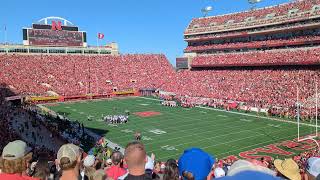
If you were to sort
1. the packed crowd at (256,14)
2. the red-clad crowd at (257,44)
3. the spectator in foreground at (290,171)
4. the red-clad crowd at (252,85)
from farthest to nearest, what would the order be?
1. the packed crowd at (256,14)
2. the red-clad crowd at (257,44)
3. the red-clad crowd at (252,85)
4. the spectator in foreground at (290,171)

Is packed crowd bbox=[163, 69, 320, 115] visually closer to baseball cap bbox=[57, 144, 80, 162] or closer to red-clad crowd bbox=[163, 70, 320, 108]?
red-clad crowd bbox=[163, 70, 320, 108]

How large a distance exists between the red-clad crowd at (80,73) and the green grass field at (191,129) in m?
12.7

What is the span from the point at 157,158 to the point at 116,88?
37.1m

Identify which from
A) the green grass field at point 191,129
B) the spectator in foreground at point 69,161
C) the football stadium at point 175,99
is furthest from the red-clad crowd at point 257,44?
the spectator in foreground at point 69,161

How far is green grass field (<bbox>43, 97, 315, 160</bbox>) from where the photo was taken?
2402cm

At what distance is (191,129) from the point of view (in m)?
29.2

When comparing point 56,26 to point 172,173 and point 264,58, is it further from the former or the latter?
point 172,173

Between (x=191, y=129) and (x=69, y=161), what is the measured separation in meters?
25.8

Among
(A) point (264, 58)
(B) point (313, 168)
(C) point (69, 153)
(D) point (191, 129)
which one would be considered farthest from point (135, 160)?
(A) point (264, 58)

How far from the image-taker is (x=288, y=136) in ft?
85.8

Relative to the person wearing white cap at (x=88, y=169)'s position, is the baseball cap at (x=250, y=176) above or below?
above

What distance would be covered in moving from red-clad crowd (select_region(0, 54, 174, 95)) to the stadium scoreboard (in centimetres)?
305

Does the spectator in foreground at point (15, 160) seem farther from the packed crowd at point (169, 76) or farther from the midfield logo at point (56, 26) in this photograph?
the midfield logo at point (56, 26)

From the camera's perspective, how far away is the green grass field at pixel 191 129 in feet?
78.8
